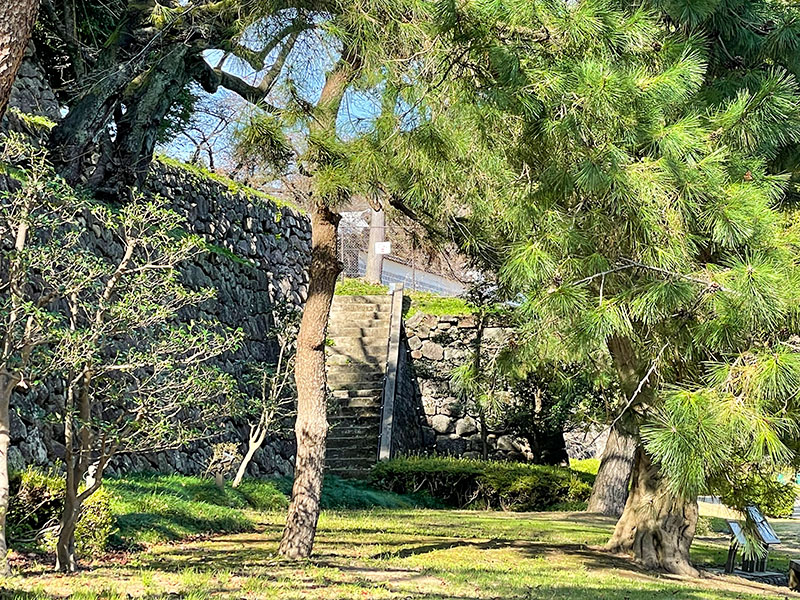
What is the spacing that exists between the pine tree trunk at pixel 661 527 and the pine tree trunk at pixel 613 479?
443cm

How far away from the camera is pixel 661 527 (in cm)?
651

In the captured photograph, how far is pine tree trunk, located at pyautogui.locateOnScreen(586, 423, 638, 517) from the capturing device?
11.1 meters

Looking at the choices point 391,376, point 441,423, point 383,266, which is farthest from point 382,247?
point 383,266

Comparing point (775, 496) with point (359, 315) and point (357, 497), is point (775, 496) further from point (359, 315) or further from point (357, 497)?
point (359, 315)

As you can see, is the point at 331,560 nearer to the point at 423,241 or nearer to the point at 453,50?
the point at 423,241

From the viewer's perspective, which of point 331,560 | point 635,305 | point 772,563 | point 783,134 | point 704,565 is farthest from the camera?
point 772,563

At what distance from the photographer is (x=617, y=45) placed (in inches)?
175

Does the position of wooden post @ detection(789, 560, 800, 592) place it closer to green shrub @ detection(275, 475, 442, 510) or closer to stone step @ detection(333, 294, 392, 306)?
green shrub @ detection(275, 475, 442, 510)

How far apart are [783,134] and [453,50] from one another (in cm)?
193

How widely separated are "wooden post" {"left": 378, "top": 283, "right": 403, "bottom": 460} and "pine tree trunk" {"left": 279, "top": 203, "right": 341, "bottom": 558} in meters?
6.94

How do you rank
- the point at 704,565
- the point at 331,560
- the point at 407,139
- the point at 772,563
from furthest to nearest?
the point at 772,563 < the point at 704,565 < the point at 331,560 < the point at 407,139

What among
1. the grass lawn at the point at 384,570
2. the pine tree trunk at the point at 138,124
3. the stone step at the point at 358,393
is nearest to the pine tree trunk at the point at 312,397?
the grass lawn at the point at 384,570

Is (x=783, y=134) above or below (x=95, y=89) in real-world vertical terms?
below

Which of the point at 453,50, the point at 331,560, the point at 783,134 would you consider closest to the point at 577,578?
the point at 331,560
